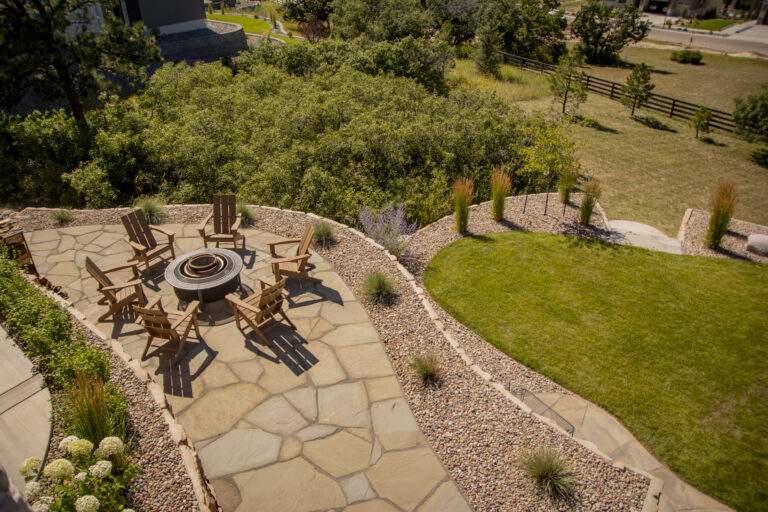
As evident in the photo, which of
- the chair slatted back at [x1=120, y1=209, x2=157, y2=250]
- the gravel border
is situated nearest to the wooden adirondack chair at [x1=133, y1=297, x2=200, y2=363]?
the chair slatted back at [x1=120, y1=209, x2=157, y2=250]

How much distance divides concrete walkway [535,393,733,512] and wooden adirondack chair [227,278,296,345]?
14.3ft

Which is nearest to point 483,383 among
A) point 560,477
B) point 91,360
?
point 560,477

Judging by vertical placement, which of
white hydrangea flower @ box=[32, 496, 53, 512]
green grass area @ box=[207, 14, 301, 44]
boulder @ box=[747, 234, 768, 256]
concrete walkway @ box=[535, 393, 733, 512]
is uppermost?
green grass area @ box=[207, 14, 301, 44]

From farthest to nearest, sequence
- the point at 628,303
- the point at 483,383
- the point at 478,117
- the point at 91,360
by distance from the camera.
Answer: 1. the point at 478,117
2. the point at 628,303
3. the point at 483,383
4. the point at 91,360

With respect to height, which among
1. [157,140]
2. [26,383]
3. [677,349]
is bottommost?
[677,349]

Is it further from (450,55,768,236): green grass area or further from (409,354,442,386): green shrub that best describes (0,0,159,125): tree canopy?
(450,55,768,236): green grass area

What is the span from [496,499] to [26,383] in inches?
239

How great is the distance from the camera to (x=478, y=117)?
15656 mm

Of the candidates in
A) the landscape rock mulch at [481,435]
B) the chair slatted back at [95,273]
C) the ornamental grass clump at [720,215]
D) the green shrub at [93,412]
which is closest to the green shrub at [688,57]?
the ornamental grass clump at [720,215]

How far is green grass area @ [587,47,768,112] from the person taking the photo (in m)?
27.7

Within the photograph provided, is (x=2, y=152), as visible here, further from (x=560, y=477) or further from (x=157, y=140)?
(x=560, y=477)

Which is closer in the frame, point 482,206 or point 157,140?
point 482,206

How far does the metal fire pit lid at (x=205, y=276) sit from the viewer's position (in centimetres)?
768

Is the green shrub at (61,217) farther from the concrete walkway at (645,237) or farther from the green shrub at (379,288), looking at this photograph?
the concrete walkway at (645,237)
